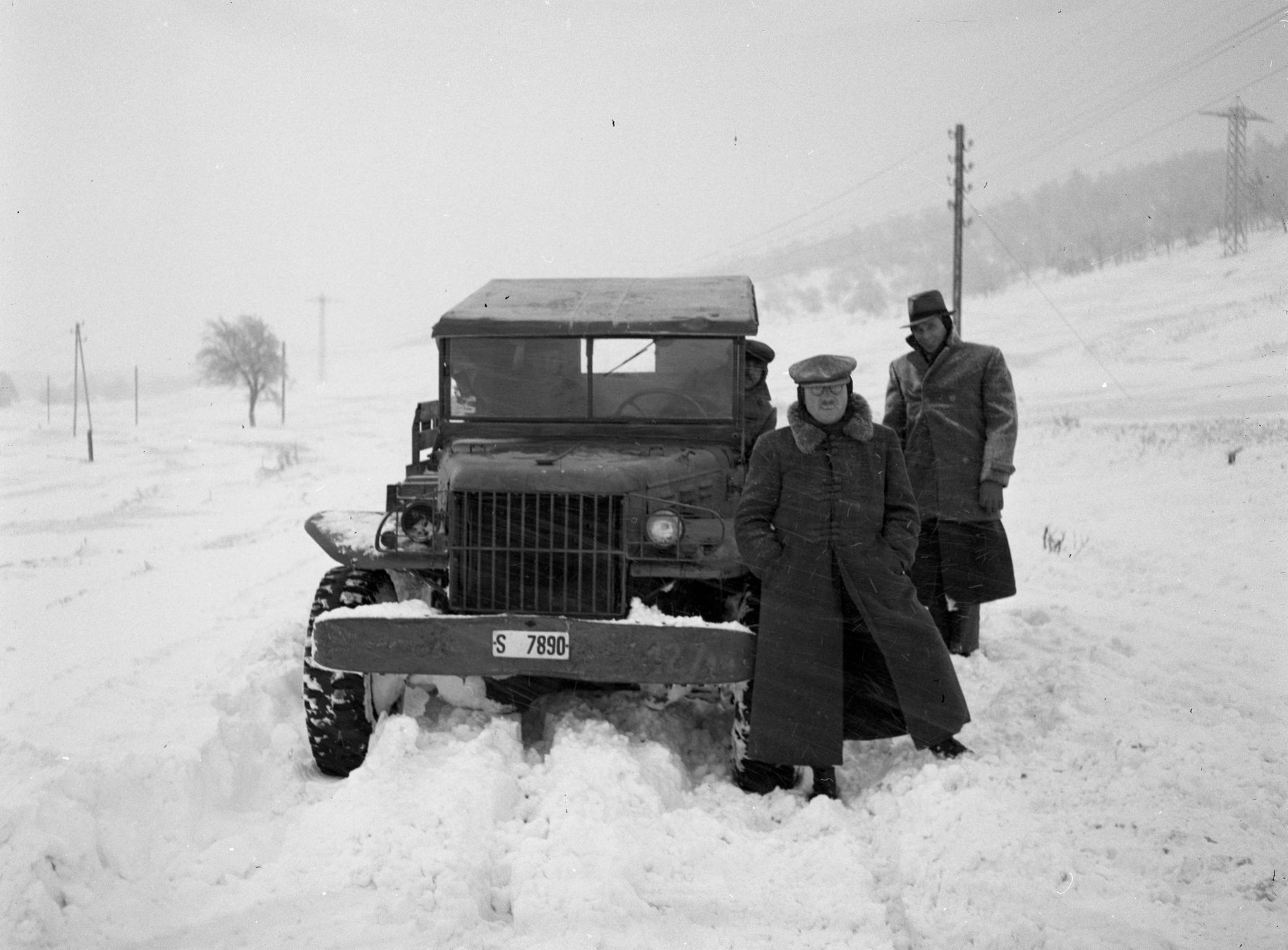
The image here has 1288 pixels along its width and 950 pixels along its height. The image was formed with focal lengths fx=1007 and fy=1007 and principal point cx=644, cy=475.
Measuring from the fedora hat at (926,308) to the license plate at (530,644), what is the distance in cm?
262

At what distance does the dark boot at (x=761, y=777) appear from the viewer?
166 inches

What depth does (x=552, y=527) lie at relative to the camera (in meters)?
4.30

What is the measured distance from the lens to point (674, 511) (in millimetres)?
4566

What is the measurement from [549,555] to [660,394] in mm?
1489

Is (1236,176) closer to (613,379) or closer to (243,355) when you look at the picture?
(613,379)

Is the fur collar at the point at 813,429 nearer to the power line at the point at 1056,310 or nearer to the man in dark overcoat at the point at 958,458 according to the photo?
the man in dark overcoat at the point at 958,458

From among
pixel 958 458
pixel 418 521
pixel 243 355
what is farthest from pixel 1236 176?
pixel 243 355

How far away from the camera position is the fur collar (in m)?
4.24

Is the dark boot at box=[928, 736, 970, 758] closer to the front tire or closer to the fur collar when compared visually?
the fur collar

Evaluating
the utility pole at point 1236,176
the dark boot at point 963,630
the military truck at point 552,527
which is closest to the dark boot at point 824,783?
the military truck at point 552,527

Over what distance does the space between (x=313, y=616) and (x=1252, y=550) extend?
7.39m

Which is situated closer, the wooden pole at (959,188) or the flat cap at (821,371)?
the flat cap at (821,371)

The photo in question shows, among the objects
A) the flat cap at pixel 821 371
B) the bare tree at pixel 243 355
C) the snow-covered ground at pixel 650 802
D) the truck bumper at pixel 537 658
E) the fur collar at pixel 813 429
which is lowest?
the snow-covered ground at pixel 650 802

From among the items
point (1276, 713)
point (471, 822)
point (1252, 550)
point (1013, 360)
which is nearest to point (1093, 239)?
point (1013, 360)
